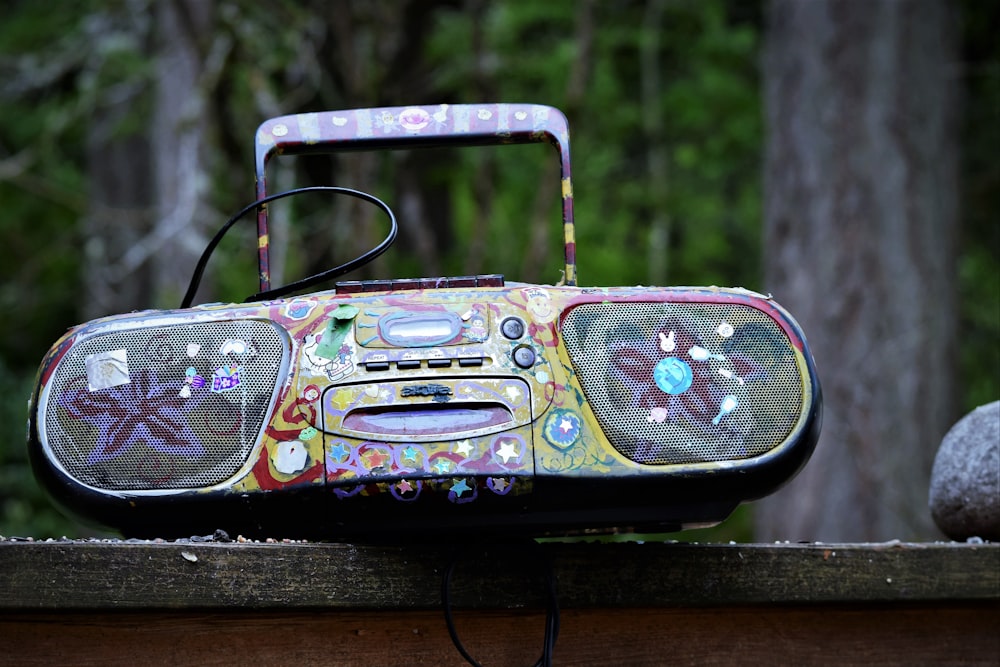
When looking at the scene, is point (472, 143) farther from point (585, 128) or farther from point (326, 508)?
point (585, 128)

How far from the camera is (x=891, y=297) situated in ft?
13.4

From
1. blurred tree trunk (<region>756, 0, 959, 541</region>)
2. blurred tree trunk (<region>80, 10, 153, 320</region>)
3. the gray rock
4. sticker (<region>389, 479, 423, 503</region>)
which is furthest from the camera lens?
blurred tree trunk (<region>80, 10, 153, 320</region>)

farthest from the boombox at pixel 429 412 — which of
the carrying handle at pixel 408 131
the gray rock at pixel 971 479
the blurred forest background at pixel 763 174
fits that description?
the blurred forest background at pixel 763 174

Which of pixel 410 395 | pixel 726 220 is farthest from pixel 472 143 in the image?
pixel 726 220

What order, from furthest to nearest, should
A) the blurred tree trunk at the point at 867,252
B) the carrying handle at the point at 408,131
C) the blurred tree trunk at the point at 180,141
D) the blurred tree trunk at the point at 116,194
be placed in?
the blurred tree trunk at the point at 116,194 < the blurred tree trunk at the point at 180,141 < the blurred tree trunk at the point at 867,252 < the carrying handle at the point at 408,131

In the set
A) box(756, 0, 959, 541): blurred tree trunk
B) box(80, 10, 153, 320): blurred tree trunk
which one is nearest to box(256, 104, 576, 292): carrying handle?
box(756, 0, 959, 541): blurred tree trunk

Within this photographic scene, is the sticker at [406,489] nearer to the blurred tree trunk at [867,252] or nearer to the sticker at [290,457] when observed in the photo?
the sticker at [290,457]

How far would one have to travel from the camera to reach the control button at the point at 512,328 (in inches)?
37.9

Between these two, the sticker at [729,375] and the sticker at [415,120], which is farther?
the sticker at [415,120]

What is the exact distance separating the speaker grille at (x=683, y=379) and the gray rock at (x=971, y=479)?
1.51ft

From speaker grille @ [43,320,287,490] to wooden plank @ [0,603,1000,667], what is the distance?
0.12 metres

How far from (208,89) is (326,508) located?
3.41 m

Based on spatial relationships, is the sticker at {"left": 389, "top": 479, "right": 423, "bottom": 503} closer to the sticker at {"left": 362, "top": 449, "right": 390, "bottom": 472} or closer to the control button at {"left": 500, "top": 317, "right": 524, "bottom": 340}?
the sticker at {"left": 362, "top": 449, "right": 390, "bottom": 472}

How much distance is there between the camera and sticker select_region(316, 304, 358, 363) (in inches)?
37.7
